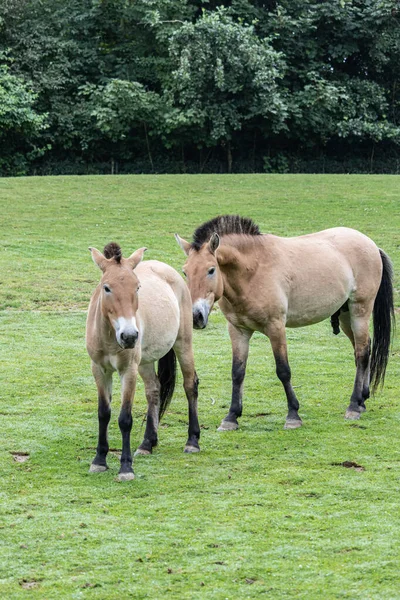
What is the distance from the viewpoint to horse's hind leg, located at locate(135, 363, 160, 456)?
7.12m

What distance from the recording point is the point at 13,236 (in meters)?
19.0

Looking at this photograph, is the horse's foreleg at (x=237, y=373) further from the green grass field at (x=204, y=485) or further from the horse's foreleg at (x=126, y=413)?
the horse's foreleg at (x=126, y=413)

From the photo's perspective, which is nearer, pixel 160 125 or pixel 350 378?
pixel 350 378

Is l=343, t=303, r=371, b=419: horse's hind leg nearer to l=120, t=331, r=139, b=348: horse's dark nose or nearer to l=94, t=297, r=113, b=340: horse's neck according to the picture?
l=94, t=297, r=113, b=340: horse's neck

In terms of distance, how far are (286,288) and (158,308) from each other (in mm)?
1751

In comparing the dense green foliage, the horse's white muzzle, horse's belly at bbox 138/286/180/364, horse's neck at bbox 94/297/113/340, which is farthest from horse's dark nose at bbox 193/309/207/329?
the dense green foliage

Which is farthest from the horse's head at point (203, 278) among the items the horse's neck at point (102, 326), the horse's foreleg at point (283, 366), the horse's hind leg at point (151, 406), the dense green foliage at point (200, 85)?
the dense green foliage at point (200, 85)

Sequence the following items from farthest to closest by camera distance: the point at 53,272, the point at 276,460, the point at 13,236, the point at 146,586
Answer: the point at 13,236
the point at 53,272
the point at 276,460
the point at 146,586

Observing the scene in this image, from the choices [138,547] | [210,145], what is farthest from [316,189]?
[138,547]

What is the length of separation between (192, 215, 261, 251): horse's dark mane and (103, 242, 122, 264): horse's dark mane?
126cm

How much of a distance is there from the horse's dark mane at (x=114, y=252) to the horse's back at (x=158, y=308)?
1.82 feet

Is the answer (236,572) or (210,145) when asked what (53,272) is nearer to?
(236,572)

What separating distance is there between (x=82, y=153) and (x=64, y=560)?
30.1 m

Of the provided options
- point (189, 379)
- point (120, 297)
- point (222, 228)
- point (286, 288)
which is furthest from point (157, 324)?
point (286, 288)
